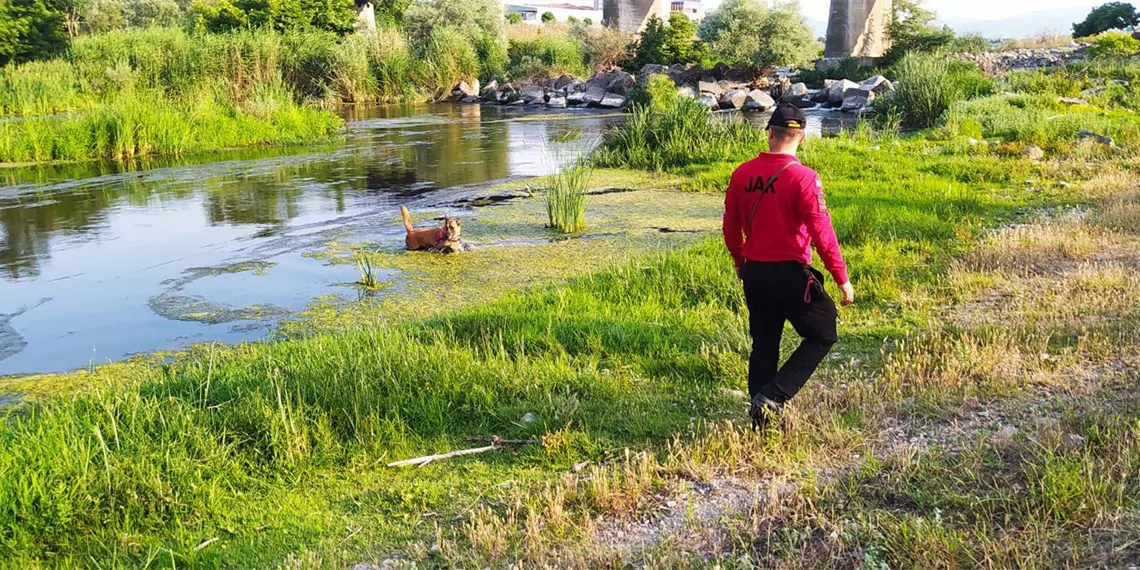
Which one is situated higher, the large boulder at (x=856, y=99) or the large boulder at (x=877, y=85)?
the large boulder at (x=877, y=85)

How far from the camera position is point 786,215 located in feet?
12.3

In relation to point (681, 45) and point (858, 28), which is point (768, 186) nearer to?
point (681, 45)

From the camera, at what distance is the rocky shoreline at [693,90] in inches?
1085

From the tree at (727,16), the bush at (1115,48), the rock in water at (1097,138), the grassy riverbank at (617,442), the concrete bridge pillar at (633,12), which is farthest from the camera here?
the concrete bridge pillar at (633,12)

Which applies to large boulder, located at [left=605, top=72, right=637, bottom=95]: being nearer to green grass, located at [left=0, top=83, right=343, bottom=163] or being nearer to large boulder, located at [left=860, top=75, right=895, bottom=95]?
large boulder, located at [left=860, top=75, right=895, bottom=95]

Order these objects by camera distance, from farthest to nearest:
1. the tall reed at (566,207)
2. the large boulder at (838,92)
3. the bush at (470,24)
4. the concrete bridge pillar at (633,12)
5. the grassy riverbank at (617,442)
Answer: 1. the concrete bridge pillar at (633,12)
2. the bush at (470,24)
3. the large boulder at (838,92)
4. the tall reed at (566,207)
5. the grassy riverbank at (617,442)

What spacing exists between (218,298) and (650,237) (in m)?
4.51

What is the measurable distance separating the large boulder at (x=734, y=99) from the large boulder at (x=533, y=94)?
25.4ft

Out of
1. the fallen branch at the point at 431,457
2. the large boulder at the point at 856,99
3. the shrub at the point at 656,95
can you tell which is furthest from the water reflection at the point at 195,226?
the large boulder at the point at 856,99

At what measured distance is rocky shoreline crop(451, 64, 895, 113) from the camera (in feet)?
90.4

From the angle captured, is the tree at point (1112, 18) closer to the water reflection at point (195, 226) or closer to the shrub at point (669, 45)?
the shrub at point (669, 45)

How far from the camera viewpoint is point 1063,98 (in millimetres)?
19188

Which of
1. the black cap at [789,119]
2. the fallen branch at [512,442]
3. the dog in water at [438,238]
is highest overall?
the black cap at [789,119]

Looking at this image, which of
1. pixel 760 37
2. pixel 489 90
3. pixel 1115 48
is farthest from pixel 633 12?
pixel 1115 48
